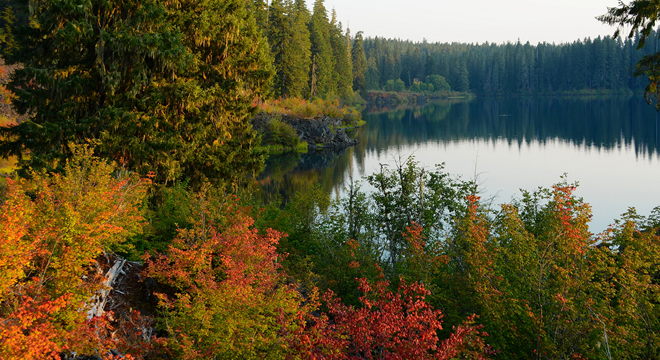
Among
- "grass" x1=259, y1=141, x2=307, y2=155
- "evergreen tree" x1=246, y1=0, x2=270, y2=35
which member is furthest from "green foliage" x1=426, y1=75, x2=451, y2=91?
"grass" x1=259, y1=141, x2=307, y2=155

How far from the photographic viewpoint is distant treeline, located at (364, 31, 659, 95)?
115 metres

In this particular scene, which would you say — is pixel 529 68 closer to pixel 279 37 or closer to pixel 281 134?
pixel 279 37

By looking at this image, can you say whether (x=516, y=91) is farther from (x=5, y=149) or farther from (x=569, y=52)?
(x=5, y=149)

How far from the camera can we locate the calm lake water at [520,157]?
25.9 meters

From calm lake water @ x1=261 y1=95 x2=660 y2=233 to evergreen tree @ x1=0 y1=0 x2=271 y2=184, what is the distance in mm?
7172

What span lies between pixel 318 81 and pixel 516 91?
90.5m

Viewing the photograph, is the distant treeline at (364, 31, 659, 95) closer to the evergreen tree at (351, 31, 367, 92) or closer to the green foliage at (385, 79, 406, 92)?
the green foliage at (385, 79, 406, 92)

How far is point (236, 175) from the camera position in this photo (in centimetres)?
1759

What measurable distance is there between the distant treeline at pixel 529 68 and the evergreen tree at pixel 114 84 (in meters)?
106

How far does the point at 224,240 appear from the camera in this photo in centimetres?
934

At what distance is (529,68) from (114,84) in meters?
139

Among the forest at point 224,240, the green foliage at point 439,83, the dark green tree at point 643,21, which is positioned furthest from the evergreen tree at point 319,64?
the green foliage at point 439,83

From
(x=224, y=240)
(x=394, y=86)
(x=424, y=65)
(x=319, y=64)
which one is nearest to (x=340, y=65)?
(x=319, y=64)

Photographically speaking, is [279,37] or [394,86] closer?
[279,37]
